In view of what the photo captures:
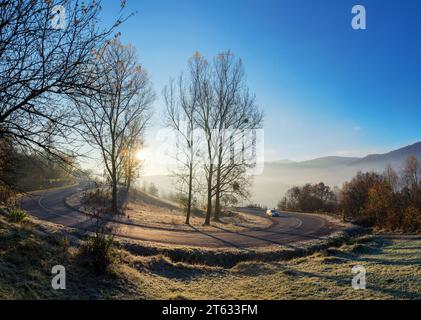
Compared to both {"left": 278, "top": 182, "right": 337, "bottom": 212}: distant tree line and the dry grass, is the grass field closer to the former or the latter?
the dry grass

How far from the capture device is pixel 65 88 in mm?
6973

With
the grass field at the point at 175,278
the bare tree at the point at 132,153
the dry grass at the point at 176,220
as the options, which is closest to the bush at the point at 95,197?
the grass field at the point at 175,278

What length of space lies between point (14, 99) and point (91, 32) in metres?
2.52

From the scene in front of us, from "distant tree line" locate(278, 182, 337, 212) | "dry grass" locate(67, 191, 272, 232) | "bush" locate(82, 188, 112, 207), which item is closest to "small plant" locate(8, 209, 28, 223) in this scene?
"bush" locate(82, 188, 112, 207)

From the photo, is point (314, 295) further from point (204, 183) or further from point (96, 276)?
point (204, 183)

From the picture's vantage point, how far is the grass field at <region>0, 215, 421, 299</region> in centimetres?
699

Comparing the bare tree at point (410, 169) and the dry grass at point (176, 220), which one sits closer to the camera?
the dry grass at point (176, 220)

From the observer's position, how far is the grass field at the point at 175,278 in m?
6.99

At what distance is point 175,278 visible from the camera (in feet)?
33.8

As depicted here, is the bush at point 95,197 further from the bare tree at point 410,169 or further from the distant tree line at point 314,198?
the bare tree at point 410,169

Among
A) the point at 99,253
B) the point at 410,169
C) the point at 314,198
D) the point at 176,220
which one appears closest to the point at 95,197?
the point at 99,253
